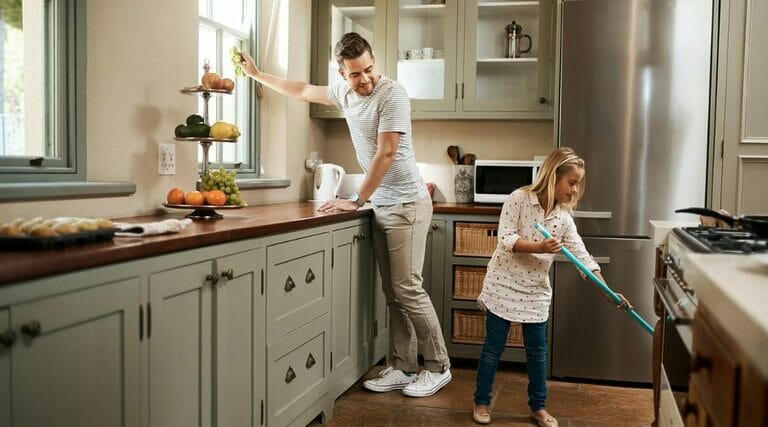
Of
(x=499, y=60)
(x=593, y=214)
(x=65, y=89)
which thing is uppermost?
(x=499, y=60)

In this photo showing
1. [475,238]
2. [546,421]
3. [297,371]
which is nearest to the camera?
[297,371]

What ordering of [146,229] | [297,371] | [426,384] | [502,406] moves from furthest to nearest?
[426,384] < [502,406] < [297,371] < [146,229]

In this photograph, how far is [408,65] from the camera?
14.1 ft

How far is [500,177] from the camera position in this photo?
13.6ft

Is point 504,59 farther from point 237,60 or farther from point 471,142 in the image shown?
point 237,60

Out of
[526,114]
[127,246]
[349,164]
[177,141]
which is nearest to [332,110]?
[349,164]

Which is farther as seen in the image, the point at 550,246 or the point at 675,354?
the point at 550,246

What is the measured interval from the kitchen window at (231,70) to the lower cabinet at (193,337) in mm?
752

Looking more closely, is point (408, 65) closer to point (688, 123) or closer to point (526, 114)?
point (526, 114)

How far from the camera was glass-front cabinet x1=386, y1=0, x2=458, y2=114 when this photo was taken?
424cm

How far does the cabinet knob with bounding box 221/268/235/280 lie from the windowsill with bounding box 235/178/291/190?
1.18m

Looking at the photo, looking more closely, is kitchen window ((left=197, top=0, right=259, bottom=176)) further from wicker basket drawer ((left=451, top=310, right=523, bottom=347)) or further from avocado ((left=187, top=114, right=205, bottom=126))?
wicker basket drawer ((left=451, top=310, right=523, bottom=347))

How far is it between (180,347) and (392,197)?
5.29ft

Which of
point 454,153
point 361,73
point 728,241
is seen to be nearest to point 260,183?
point 361,73
